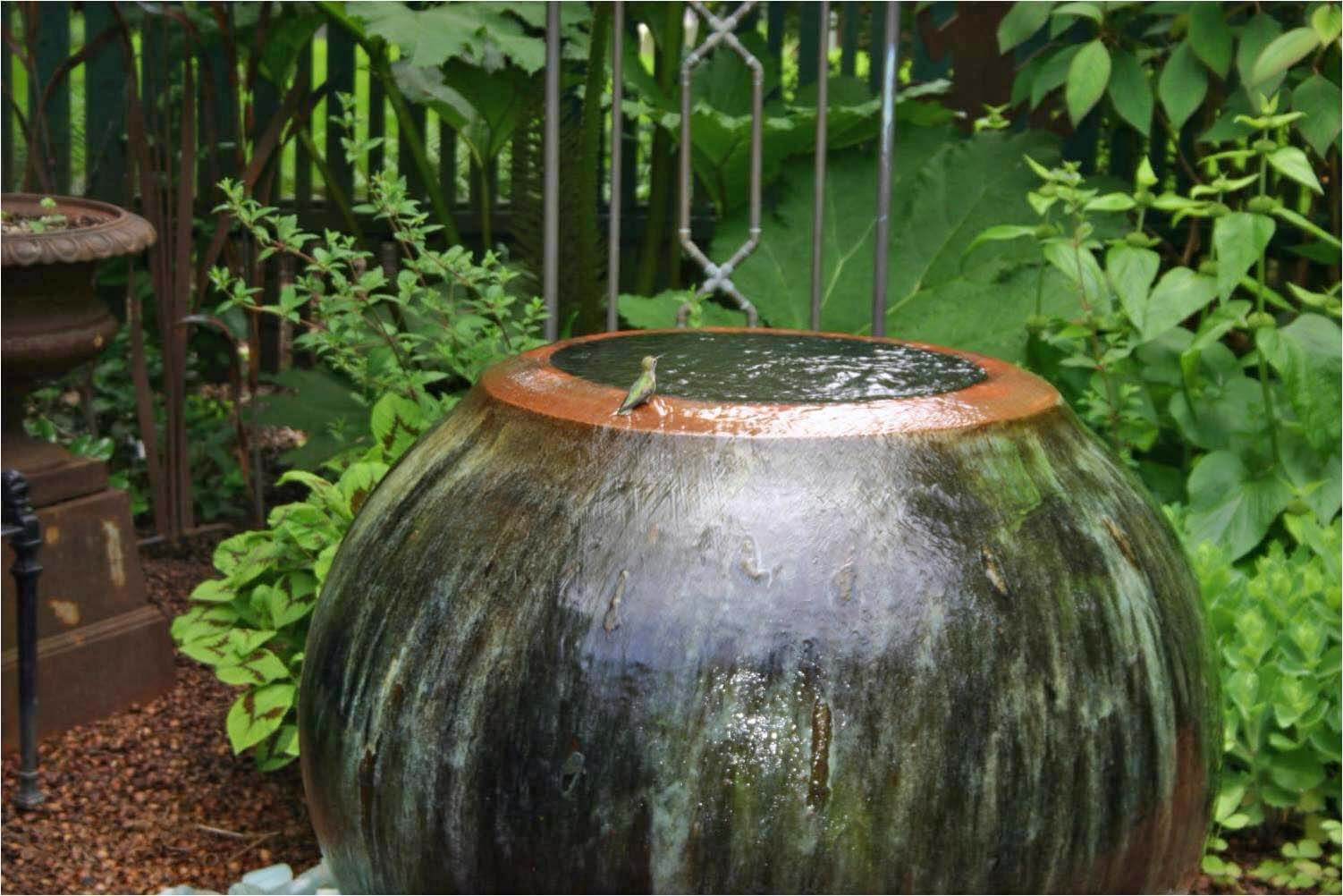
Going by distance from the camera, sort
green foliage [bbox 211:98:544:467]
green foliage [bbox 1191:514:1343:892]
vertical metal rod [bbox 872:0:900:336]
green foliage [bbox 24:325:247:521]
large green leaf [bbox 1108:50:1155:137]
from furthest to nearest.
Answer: green foliage [bbox 24:325:247:521]
large green leaf [bbox 1108:50:1155:137]
vertical metal rod [bbox 872:0:900:336]
green foliage [bbox 211:98:544:467]
green foliage [bbox 1191:514:1343:892]

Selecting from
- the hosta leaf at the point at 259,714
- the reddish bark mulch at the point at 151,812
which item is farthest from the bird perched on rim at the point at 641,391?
the reddish bark mulch at the point at 151,812

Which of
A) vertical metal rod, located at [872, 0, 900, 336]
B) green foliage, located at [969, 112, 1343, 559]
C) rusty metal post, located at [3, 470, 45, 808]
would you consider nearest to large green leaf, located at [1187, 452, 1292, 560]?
green foliage, located at [969, 112, 1343, 559]

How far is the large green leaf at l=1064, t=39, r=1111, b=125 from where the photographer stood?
11.3 ft

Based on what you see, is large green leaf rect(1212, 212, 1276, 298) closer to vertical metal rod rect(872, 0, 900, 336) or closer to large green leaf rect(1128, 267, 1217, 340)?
large green leaf rect(1128, 267, 1217, 340)

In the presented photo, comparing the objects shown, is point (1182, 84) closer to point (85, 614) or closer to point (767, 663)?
point (767, 663)

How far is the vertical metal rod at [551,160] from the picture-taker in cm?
296

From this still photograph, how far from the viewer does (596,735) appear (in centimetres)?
150

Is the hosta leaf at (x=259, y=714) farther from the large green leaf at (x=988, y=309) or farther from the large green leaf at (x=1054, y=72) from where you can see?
the large green leaf at (x=1054, y=72)

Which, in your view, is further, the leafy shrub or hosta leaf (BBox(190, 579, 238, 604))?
hosta leaf (BBox(190, 579, 238, 604))

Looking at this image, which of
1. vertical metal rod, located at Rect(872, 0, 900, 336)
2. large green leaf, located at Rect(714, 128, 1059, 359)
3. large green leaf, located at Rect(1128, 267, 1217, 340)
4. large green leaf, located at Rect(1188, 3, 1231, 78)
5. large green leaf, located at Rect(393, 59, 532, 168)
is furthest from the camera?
large green leaf, located at Rect(714, 128, 1059, 359)

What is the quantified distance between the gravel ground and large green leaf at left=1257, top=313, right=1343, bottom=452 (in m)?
0.82

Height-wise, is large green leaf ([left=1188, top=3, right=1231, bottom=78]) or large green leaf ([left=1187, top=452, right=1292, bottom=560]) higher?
large green leaf ([left=1188, top=3, right=1231, bottom=78])

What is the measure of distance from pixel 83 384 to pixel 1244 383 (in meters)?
2.93

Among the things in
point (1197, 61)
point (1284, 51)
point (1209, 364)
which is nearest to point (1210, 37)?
point (1197, 61)
